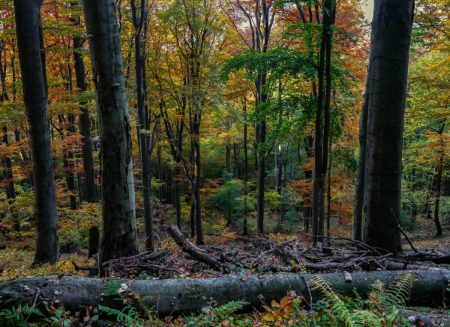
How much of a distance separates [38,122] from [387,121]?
7.33 metres

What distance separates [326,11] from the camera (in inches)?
266

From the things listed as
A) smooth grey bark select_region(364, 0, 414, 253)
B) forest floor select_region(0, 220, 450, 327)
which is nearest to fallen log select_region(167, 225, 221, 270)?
forest floor select_region(0, 220, 450, 327)

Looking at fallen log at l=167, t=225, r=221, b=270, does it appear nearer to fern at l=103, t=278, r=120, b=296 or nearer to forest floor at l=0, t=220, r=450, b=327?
forest floor at l=0, t=220, r=450, b=327

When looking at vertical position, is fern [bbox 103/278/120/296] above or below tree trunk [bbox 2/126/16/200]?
above

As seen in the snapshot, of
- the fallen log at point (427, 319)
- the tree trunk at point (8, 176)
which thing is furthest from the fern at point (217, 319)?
the tree trunk at point (8, 176)

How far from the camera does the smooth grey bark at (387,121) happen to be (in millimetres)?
4391

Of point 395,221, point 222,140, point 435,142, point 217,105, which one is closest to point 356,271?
point 395,221

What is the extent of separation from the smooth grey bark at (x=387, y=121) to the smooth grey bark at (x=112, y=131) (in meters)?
3.54

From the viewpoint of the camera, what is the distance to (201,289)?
11.1 ft

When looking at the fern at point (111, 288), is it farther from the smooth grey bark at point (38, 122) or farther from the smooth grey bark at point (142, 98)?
the smooth grey bark at point (142, 98)

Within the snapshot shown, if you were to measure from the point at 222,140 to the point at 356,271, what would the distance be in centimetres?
1958

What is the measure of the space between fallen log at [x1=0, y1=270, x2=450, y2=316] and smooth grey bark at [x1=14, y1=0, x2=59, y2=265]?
17.7 feet

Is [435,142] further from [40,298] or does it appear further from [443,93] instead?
[40,298]

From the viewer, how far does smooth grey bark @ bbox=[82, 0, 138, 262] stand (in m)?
4.64
